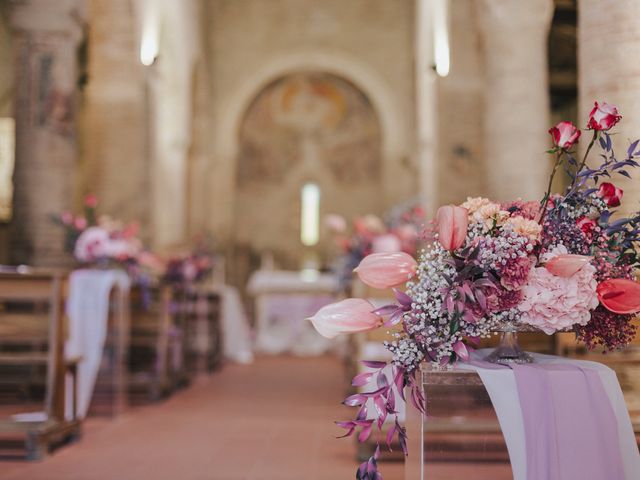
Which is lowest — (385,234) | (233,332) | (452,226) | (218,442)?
(218,442)

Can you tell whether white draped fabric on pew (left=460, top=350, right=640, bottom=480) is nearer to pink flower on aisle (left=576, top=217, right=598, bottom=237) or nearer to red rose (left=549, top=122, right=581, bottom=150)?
pink flower on aisle (left=576, top=217, right=598, bottom=237)

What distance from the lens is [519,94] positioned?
694 centimetres

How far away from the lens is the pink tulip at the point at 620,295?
1.94 meters

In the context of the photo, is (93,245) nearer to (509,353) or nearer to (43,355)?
(43,355)

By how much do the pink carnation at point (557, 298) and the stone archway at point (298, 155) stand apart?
14.4m

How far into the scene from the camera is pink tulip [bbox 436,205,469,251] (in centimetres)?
188

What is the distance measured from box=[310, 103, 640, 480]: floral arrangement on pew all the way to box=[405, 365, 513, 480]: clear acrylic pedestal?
5 cm

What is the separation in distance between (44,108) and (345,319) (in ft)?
21.8

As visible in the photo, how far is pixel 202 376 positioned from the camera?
880cm

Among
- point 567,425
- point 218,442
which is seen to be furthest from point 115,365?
point 567,425

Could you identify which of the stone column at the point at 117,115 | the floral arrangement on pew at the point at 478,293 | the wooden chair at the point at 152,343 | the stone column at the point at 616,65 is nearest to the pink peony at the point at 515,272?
the floral arrangement on pew at the point at 478,293

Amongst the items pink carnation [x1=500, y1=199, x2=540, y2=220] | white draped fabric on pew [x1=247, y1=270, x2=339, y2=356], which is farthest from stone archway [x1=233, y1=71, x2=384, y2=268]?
pink carnation [x1=500, y1=199, x2=540, y2=220]

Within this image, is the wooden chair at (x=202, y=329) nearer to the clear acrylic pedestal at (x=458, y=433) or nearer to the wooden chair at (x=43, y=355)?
the wooden chair at (x=43, y=355)

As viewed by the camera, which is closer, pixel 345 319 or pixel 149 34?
pixel 345 319
